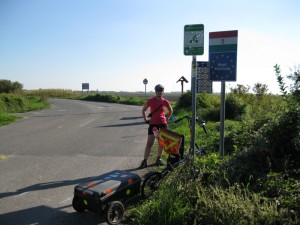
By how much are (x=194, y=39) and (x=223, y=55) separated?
0.67 metres

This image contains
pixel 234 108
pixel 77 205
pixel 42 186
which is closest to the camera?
pixel 77 205

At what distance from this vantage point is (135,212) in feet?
13.8

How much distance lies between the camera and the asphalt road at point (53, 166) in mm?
4500

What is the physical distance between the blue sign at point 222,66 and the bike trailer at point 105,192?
93.1 inches

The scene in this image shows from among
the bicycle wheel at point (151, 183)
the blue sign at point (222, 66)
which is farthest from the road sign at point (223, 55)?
→ the bicycle wheel at point (151, 183)

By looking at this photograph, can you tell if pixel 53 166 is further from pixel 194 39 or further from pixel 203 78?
pixel 203 78

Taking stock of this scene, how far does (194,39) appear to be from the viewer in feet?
16.9

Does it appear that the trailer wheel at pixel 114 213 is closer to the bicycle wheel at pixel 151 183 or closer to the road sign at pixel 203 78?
the bicycle wheel at pixel 151 183

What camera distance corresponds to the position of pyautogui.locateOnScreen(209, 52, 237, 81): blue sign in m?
5.39

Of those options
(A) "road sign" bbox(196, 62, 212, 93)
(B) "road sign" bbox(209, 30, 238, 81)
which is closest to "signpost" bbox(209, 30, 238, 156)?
(B) "road sign" bbox(209, 30, 238, 81)

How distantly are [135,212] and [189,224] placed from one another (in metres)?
0.88

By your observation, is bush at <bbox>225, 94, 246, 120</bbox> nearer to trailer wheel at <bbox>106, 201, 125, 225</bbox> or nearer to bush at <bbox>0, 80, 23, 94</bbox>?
trailer wheel at <bbox>106, 201, 125, 225</bbox>

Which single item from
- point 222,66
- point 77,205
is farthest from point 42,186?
point 222,66

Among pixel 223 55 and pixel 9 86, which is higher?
pixel 9 86
